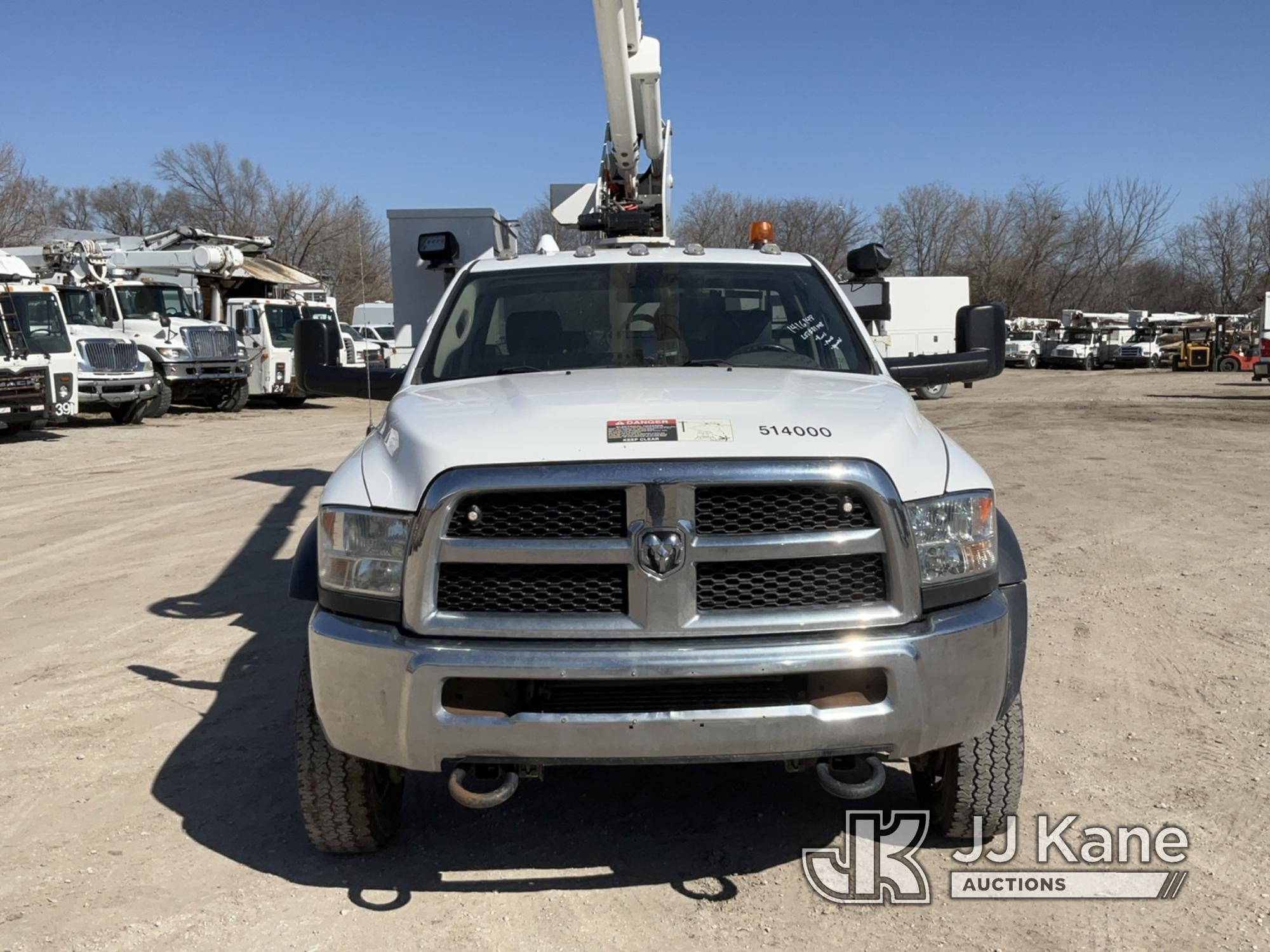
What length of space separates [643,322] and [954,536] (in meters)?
1.73

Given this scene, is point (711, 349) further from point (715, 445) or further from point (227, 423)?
point (227, 423)

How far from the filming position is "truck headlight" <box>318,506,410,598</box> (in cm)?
302

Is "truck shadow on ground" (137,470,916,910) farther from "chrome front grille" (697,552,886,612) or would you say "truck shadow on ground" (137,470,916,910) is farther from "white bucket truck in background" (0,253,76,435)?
"white bucket truck in background" (0,253,76,435)

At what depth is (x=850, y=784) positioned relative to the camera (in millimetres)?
3197

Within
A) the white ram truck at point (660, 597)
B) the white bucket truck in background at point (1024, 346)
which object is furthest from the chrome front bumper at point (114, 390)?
the white bucket truck in background at point (1024, 346)

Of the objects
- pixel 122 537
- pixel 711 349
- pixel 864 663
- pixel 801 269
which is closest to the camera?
pixel 864 663

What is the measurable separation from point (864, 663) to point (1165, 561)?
5576 millimetres

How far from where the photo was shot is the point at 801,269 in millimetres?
4816

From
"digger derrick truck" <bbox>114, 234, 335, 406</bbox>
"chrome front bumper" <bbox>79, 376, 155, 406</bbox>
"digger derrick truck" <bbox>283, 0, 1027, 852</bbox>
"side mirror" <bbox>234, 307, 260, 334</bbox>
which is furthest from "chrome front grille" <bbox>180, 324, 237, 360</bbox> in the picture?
"digger derrick truck" <bbox>283, 0, 1027, 852</bbox>

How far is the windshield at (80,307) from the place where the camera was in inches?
815

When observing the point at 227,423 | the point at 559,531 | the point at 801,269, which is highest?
the point at 801,269

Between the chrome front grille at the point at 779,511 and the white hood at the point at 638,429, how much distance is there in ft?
0.32

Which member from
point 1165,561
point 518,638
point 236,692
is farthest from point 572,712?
point 1165,561

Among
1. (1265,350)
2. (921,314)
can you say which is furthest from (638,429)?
(1265,350)
